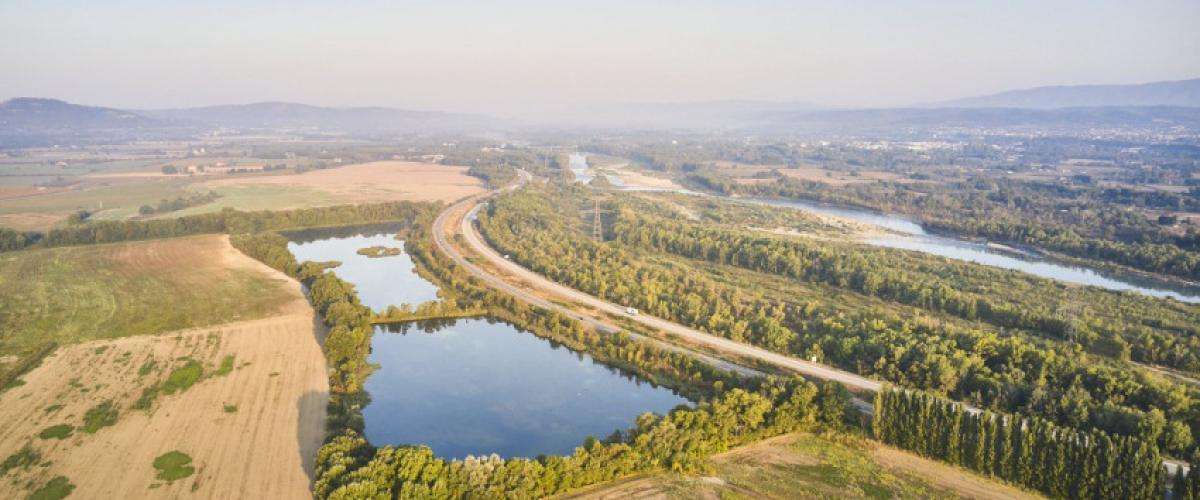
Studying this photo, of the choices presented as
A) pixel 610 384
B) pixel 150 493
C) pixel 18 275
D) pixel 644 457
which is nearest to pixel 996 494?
pixel 644 457

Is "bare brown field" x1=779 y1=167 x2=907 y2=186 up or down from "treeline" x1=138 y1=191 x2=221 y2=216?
down

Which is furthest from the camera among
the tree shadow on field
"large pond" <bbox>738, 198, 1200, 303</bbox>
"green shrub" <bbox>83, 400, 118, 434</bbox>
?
"large pond" <bbox>738, 198, 1200, 303</bbox>

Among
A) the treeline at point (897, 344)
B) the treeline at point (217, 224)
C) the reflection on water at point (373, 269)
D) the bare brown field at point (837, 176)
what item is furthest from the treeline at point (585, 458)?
the bare brown field at point (837, 176)

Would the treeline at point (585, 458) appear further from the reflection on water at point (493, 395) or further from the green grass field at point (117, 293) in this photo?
the green grass field at point (117, 293)

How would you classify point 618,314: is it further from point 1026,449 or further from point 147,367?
point 147,367

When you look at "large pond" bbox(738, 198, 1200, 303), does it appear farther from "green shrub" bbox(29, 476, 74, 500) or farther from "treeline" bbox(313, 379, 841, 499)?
"green shrub" bbox(29, 476, 74, 500)

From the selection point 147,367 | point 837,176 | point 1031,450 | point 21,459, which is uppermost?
point 837,176

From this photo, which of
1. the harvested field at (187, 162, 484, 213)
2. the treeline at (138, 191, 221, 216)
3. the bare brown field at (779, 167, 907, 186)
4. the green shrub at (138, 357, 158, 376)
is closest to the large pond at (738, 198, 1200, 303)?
the bare brown field at (779, 167, 907, 186)

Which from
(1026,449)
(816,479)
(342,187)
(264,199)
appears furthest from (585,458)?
(342,187)
